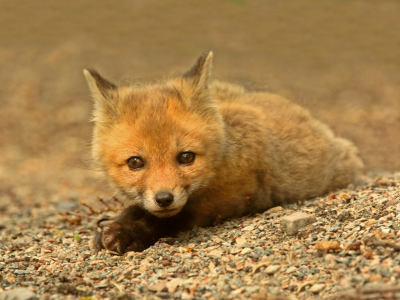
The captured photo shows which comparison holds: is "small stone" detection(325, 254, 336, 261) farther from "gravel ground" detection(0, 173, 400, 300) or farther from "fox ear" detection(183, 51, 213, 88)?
"fox ear" detection(183, 51, 213, 88)

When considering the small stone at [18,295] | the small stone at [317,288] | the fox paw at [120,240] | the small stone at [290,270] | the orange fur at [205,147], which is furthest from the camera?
the fox paw at [120,240]

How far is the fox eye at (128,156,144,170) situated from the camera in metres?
5.12

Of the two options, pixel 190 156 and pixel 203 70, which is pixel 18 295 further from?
pixel 203 70

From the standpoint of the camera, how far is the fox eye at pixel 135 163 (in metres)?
5.12

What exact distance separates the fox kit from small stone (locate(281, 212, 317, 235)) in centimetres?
100

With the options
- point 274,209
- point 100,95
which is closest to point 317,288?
point 274,209

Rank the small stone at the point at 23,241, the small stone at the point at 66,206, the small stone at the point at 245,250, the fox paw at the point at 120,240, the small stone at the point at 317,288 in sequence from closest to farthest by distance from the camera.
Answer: the small stone at the point at 317,288, the small stone at the point at 245,250, the fox paw at the point at 120,240, the small stone at the point at 23,241, the small stone at the point at 66,206

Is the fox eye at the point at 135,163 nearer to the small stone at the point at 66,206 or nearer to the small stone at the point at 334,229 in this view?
the small stone at the point at 334,229

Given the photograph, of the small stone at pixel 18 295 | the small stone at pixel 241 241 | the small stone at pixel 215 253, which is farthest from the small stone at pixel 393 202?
the small stone at pixel 18 295

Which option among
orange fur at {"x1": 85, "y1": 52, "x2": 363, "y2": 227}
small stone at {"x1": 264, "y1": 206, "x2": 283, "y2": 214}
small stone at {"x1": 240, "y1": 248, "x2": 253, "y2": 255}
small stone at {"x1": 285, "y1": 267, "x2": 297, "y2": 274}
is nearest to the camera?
small stone at {"x1": 285, "y1": 267, "x2": 297, "y2": 274}

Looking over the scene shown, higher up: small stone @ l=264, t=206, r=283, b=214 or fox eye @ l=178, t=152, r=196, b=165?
fox eye @ l=178, t=152, r=196, b=165

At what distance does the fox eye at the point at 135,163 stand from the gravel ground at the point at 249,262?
0.94m

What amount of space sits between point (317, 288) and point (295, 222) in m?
1.20

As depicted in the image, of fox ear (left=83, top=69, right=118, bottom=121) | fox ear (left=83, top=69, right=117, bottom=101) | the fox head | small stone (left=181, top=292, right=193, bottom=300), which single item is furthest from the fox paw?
fox ear (left=83, top=69, right=117, bottom=101)
